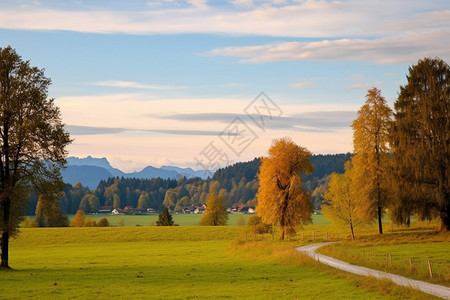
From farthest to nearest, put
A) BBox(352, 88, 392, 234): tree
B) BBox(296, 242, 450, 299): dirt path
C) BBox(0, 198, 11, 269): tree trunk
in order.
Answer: BBox(352, 88, 392, 234): tree, BBox(0, 198, 11, 269): tree trunk, BBox(296, 242, 450, 299): dirt path

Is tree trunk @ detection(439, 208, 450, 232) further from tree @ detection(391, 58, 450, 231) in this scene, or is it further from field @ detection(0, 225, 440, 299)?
field @ detection(0, 225, 440, 299)

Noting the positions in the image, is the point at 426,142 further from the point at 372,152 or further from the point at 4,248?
the point at 4,248

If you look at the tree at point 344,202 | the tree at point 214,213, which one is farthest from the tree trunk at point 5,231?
the tree at point 214,213

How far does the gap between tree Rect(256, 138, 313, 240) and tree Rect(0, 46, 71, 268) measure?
3600cm

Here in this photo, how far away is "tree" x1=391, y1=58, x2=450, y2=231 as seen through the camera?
65188 millimetres

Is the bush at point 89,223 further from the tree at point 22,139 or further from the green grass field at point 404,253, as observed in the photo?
the tree at point 22,139

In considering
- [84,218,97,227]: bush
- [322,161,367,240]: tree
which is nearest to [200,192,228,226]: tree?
[84,218,97,227]: bush

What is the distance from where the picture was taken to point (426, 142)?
67312mm

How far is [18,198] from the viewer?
43438mm

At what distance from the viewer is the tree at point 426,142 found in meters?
65.2

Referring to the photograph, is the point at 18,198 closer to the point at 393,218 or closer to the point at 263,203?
the point at 263,203

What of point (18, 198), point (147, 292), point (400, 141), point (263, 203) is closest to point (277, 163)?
point (263, 203)

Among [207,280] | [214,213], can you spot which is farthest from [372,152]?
[214,213]

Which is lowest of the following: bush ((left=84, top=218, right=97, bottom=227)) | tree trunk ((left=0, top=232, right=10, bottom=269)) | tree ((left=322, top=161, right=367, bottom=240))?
bush ((left=84, top=218, right=97, bottom=227))
